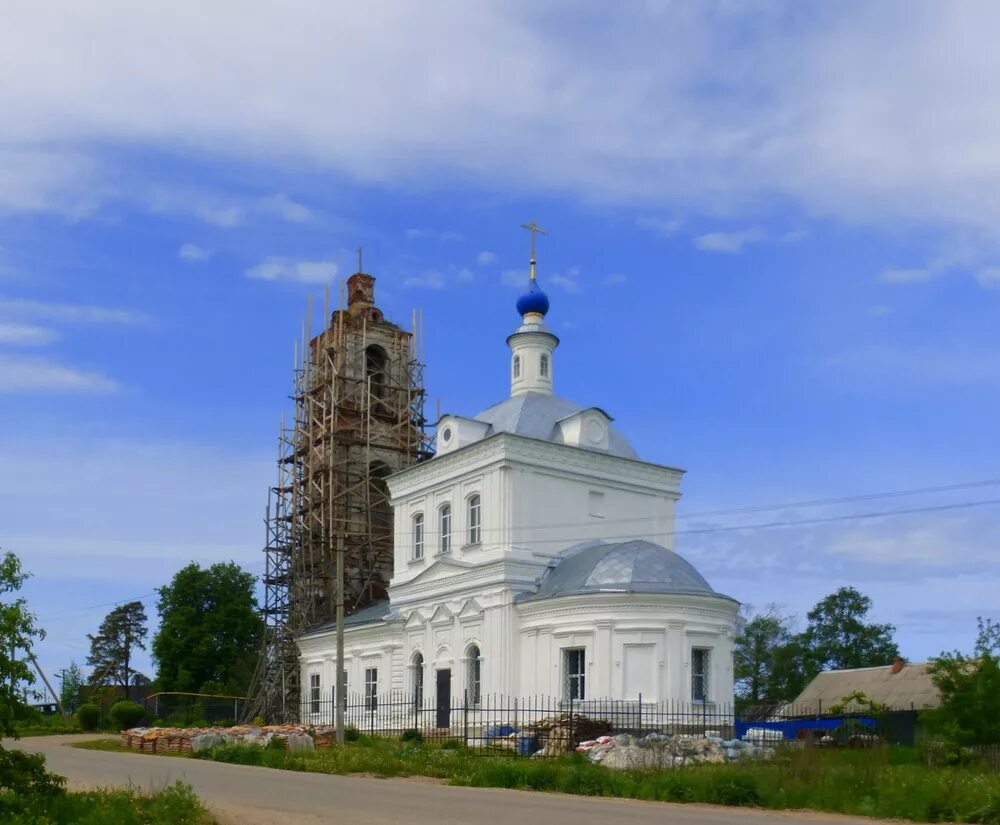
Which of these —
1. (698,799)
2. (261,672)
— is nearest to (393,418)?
(261,672)

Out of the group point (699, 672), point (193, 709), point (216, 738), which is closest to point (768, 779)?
point (699, 672)

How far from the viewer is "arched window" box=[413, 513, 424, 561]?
131ft

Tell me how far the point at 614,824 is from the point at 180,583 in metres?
46.5

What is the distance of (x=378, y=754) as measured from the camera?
2441 centimetres

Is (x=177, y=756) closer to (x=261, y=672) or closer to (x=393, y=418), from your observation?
(x=261, y=672)

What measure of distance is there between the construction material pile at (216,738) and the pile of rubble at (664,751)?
21.8ft

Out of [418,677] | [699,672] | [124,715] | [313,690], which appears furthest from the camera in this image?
[313,690]

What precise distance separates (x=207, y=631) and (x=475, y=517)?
23.3 meters

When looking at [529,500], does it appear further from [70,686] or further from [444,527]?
[70,686]

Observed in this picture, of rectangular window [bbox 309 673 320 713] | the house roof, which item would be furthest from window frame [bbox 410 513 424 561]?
the house roof

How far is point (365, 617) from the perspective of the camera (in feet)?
140

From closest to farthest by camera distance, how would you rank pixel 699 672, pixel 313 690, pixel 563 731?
pixel 563 731 < pixel 699 672 < pixel 313 690

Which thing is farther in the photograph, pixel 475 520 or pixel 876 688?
pixel 876 688

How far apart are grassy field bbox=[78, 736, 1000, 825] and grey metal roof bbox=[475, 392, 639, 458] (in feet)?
49.6
